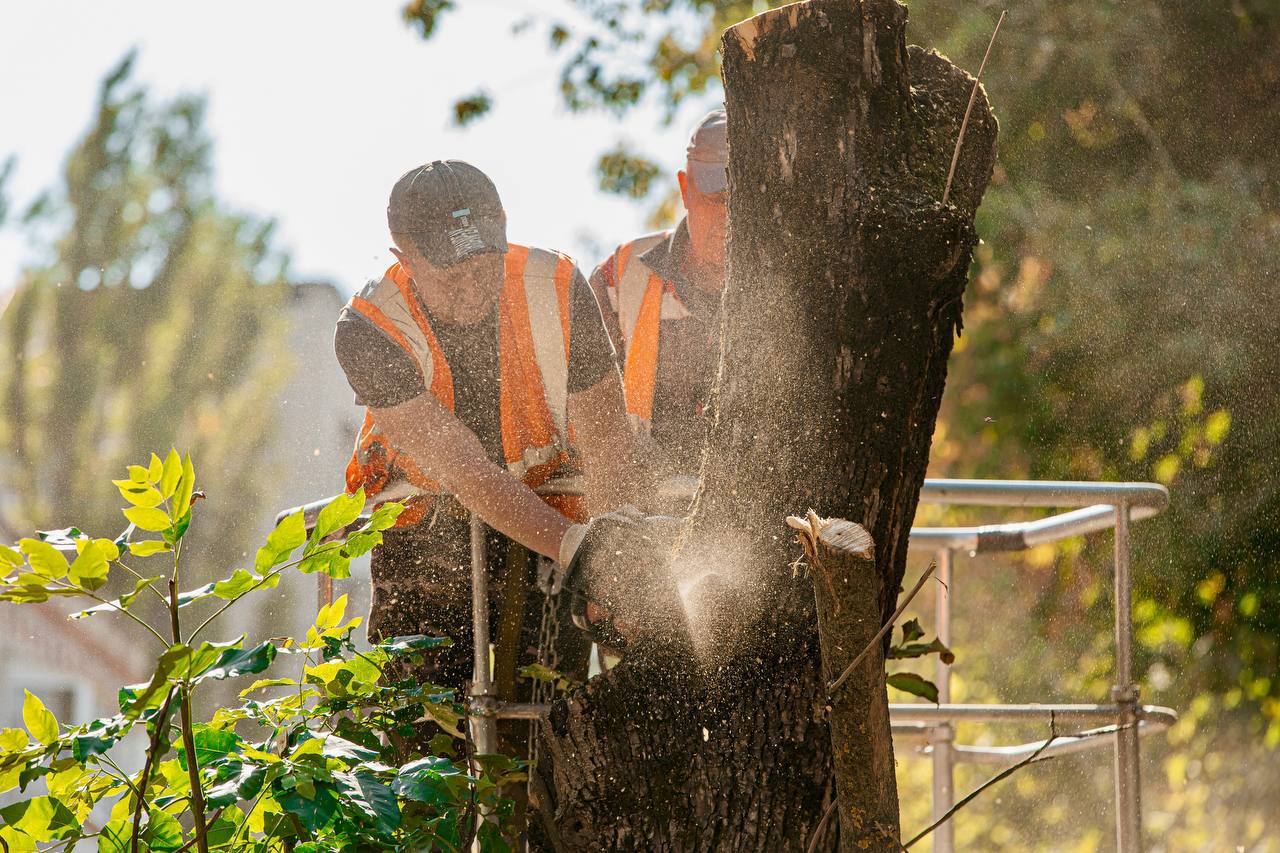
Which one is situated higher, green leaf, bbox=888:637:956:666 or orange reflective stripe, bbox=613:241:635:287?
orange reflective stripe, bbox=613:241:635:287

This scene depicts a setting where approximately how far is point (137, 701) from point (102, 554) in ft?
0.52

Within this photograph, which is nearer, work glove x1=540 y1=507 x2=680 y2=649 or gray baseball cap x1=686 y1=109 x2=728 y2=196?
work glove x1=540 y1=507 x2=680 y2=649

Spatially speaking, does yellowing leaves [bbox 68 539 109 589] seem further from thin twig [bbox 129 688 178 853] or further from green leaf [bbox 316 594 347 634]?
green leaf [bbox 316 594 347 634]

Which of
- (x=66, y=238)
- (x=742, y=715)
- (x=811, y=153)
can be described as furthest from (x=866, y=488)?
(x=66, y=238)

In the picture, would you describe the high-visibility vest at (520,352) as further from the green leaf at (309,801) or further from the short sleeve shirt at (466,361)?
the green leaf at (309,801)

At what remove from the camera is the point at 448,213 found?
260 cm

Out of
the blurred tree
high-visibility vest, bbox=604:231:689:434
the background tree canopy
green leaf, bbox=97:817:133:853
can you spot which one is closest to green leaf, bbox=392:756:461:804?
green leaf, bbox=97:817:133:853

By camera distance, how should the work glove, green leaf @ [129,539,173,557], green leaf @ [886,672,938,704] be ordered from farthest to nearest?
green leaf @ [886,672,938,704]
the work glove
green leaf @ [129,539,173,557]

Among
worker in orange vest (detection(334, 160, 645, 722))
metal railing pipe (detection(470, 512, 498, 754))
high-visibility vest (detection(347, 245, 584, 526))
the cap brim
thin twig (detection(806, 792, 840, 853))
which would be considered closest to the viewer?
thin twig (detection(806, 792, 840, 853))

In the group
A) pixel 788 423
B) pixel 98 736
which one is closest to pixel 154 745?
pixel 98 736

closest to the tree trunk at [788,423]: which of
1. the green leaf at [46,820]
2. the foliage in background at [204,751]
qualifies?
the foliage in background at [204,751]

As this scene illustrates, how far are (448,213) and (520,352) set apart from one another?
314 mm

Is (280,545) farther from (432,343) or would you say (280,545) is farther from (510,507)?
(432,343)

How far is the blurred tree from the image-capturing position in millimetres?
19062
